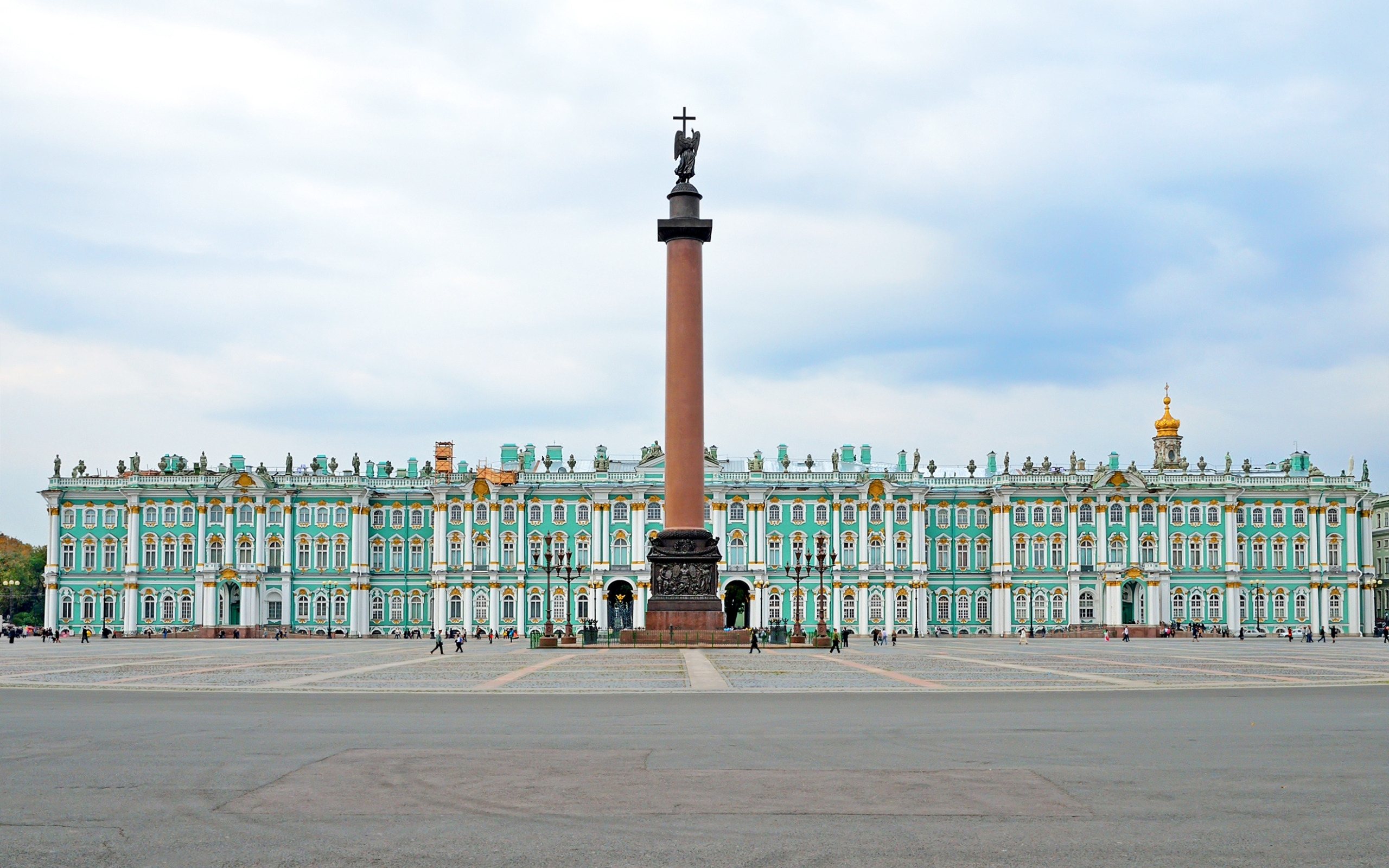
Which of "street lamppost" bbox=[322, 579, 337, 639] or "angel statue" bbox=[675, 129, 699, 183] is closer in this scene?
"angel statue" bbox=[675, 129, 699, 183]

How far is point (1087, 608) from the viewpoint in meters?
102

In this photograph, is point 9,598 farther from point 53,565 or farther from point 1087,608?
Result: point 1087,608

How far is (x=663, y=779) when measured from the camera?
1423 cm

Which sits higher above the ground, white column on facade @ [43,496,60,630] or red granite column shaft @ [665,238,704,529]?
red granite column shaft @ [665,238,704,529]

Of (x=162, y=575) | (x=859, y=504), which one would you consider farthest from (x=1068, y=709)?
(x=162, y=575)

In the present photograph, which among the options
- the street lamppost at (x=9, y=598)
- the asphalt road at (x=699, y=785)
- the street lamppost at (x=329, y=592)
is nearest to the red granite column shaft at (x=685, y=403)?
the asphalt road at (x=699, y=785)

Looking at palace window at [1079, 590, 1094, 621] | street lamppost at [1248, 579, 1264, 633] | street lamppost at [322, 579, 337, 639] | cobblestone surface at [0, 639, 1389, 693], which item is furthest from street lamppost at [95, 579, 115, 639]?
street lamppost at [1248, 579, 1264, 633]

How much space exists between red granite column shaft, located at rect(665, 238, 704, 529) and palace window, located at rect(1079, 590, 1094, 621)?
55.7 meters

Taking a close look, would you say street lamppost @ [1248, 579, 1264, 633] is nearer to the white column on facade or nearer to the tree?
the white column on facade

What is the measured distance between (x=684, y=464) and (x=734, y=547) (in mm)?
48705

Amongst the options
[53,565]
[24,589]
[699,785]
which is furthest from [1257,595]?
[24,589]

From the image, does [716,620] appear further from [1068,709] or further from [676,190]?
[1068,709]

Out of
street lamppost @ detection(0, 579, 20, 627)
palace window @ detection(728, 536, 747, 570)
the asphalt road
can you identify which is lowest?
street lamppost @ detection(0, 579, 20, 627)

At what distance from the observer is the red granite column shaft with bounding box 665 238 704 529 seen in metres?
53.8
